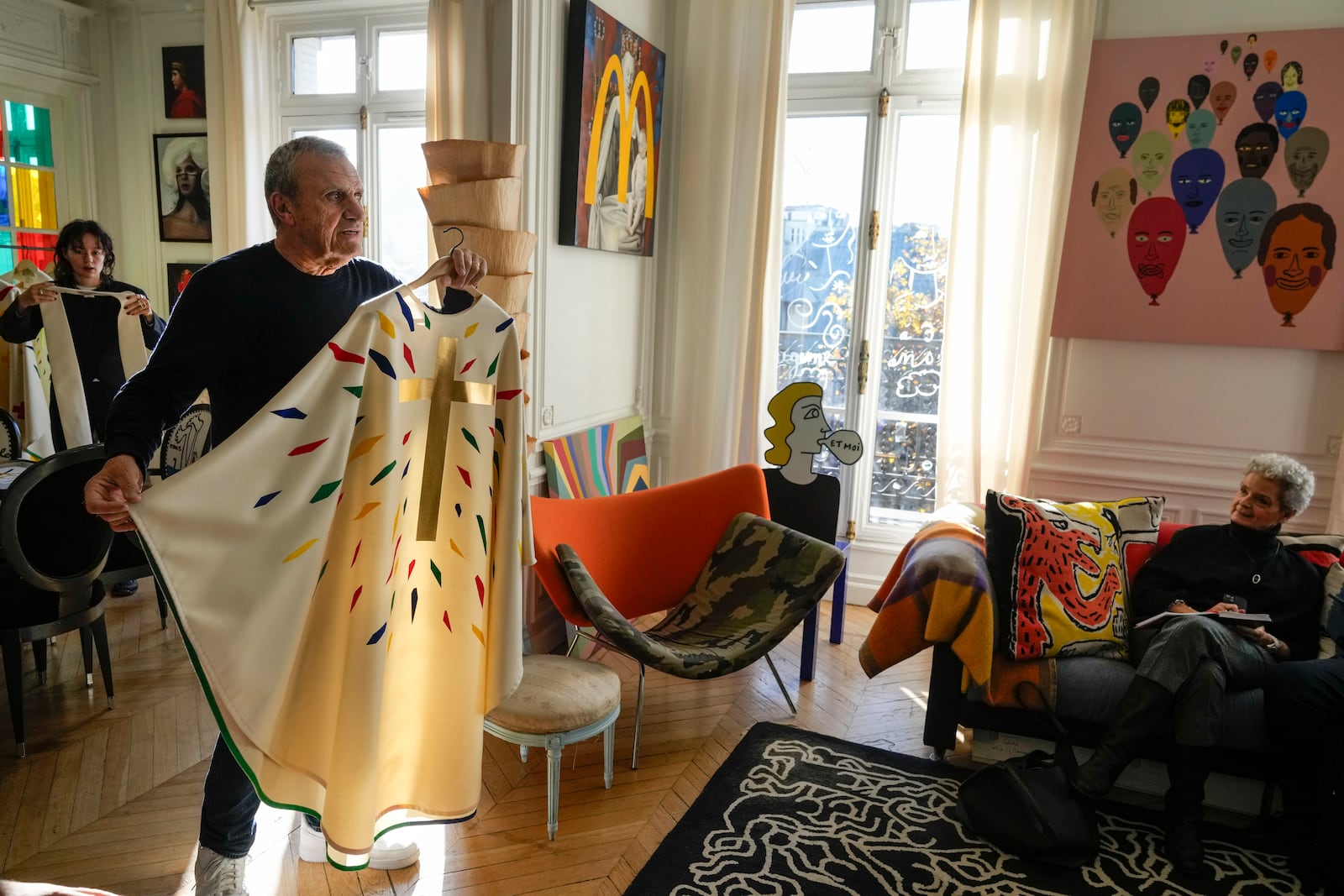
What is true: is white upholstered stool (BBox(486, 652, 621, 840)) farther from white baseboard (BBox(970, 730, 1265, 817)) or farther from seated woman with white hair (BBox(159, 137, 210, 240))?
seated woman with white hair (BBox(159, 137, 210, 240))

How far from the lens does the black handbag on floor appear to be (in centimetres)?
241

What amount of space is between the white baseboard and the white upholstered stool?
1204 mm

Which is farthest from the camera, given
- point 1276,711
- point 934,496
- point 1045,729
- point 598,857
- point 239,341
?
point 934,496

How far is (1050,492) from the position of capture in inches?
161

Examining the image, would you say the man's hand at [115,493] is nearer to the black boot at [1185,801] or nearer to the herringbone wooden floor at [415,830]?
the herringbone wooden floor at [415,830]

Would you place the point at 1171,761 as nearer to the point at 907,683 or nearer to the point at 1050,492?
the point at 907,683

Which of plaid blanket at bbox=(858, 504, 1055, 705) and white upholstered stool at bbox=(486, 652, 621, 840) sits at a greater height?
plaid blanket at bbox=(858, 504, 1055, 705)

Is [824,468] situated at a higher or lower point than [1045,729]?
higher

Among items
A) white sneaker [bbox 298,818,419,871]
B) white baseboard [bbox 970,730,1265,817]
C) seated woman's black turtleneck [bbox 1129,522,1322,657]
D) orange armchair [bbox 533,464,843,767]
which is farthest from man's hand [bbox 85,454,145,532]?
seated woman's black turtleneck [bbox 1129,522,1322,657]

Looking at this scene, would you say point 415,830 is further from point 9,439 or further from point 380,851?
point 9,439

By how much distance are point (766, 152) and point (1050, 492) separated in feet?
6.51

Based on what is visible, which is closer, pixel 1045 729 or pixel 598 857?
pixel 598 857

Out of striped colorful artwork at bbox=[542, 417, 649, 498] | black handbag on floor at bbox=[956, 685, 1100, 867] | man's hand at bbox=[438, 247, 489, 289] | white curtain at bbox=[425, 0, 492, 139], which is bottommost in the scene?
black handbag on floor at bbox=[956, 685, 1100, 867]

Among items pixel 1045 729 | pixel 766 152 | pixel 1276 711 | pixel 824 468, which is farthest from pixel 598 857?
pixel 766 152
